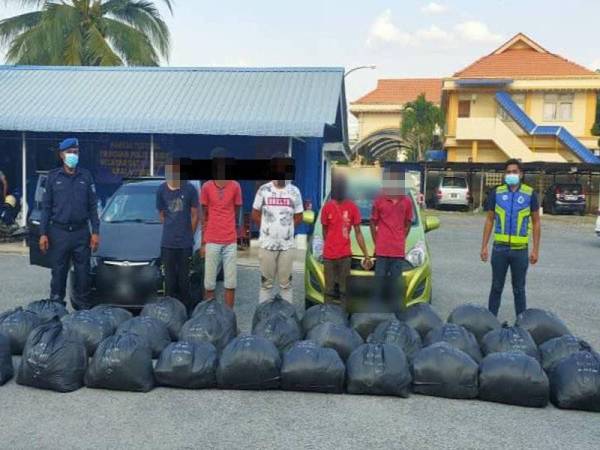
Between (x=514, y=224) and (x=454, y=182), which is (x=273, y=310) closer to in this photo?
(x=514, y=224)

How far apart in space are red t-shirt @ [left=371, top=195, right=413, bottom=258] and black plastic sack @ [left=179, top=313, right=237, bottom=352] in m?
1.95

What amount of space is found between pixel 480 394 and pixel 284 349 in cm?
165

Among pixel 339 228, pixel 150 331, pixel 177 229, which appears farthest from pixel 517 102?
pixel 150 331

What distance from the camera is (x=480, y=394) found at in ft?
16.9

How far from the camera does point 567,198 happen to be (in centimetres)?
2972

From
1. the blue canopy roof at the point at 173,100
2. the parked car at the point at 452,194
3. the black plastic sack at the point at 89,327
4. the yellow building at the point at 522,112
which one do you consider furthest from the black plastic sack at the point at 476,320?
the yellow building at the point at 522,112

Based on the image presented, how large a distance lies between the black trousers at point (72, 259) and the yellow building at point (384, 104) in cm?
5098

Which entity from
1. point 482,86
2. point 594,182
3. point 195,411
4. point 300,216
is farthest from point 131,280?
point 482,86

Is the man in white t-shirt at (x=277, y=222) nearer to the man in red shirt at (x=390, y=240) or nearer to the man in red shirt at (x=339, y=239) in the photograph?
the man in red shirt at (x=339, y=239)

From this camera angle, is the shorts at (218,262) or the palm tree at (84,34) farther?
the palm tree at (84,34)

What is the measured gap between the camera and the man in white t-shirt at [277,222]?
23.3 ft

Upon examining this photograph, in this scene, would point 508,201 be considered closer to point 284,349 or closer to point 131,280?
point 284,349

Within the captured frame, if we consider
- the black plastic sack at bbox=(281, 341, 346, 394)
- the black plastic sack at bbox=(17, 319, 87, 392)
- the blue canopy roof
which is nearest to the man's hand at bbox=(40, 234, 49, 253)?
the black plastic sack at bbox=(17, 319, 87, 392)

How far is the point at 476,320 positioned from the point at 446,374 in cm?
137
